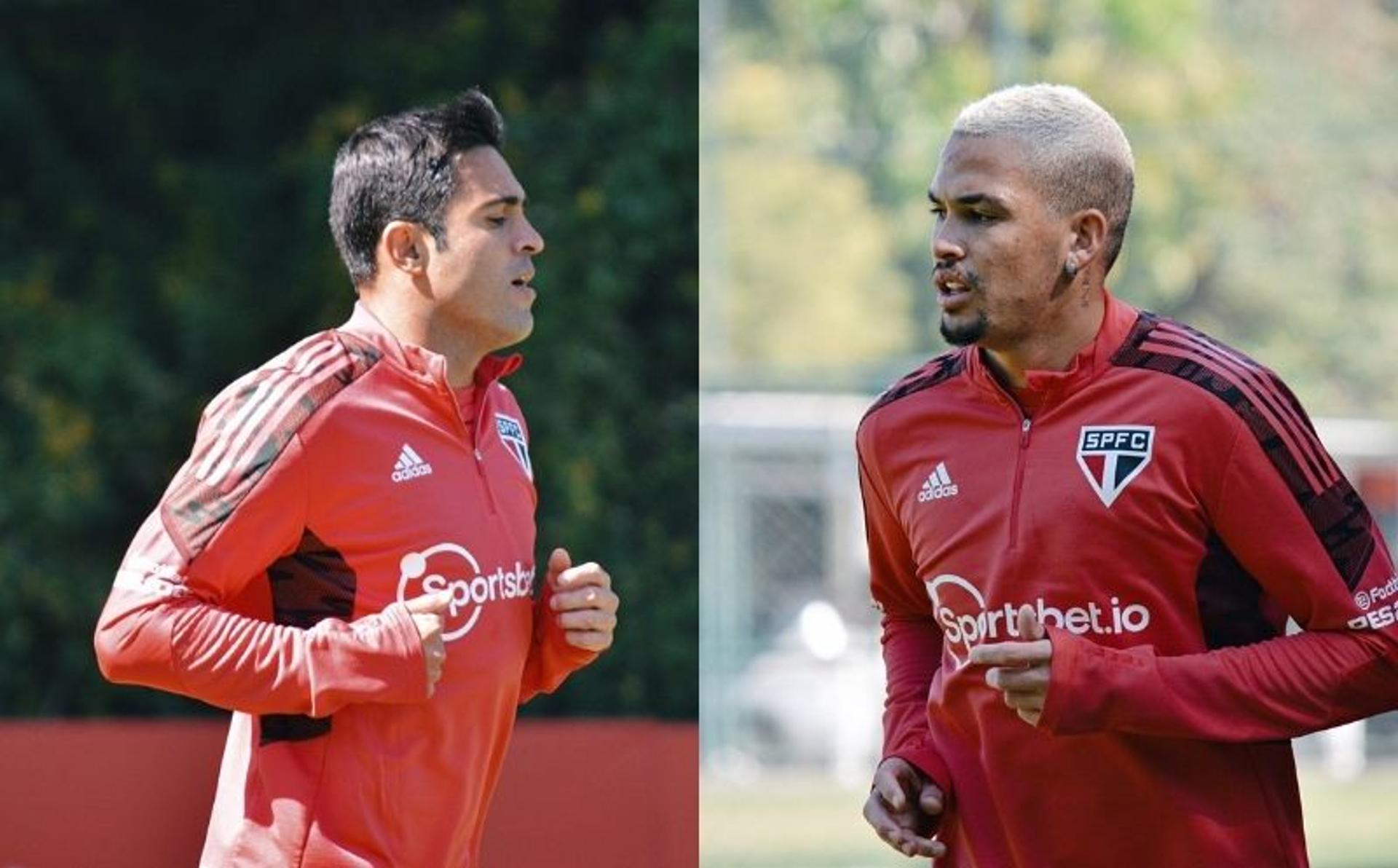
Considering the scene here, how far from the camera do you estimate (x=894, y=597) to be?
370 cm

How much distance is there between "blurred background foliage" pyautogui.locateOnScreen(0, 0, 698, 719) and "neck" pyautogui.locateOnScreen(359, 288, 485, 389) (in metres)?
3.17

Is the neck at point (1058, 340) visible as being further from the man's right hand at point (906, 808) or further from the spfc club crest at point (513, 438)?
the spfc club crest at point (513, 438)

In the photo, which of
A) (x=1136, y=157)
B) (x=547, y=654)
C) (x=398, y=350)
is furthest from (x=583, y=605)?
(x=1136, y=157)


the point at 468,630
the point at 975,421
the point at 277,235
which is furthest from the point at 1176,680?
the point at 277,235

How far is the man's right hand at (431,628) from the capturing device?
10.6ft

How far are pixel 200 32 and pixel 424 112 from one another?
371 centimetres

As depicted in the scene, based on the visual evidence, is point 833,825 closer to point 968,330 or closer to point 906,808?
point 906,808

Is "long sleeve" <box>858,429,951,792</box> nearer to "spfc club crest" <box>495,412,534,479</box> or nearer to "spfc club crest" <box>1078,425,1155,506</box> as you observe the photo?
"spfc club crest" <box>1078,425,1155,506</box>

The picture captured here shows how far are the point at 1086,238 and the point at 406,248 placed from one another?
1087mm

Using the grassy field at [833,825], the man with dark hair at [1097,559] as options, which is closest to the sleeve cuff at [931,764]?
the man with dark hair at [1097,559]

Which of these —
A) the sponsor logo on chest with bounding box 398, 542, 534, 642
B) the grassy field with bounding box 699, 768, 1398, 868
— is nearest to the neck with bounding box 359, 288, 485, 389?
the sponsor logo on chest with bounding box 398, 542, 534, 642

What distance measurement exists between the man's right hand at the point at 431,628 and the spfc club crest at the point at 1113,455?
0.97m

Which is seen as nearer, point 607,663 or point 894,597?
point 894,597

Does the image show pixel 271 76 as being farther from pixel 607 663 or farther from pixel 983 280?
pixel 983 280
